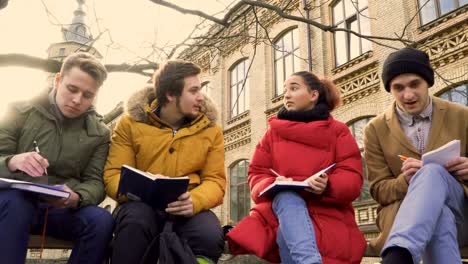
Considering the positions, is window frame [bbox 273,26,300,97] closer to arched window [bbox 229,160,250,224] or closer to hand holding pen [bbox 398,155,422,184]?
arched window [bbox 229,160,250,224]

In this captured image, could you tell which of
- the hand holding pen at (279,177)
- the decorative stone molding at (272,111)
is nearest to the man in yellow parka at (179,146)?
the hand holding pen at (279,177)

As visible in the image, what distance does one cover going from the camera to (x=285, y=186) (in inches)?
100

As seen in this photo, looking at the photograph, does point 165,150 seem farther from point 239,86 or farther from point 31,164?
point 239,86

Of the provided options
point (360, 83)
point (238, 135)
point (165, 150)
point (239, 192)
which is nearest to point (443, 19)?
point (360, 83)

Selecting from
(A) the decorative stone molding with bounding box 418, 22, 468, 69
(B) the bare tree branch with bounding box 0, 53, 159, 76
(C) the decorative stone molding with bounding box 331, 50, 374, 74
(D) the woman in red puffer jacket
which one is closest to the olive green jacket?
(D) the woman in red puffer jacket

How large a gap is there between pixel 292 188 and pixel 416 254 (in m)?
0.81

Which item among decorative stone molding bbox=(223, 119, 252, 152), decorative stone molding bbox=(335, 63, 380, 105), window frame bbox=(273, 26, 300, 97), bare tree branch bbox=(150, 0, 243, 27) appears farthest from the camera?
decorative stone molding bbox=(223, 119, 252, 152)

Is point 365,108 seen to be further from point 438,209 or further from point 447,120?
point 438,209

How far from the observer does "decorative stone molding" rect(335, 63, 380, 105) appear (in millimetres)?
9594

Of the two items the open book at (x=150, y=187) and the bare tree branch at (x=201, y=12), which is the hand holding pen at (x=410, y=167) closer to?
the open book at (x=150, y=187)

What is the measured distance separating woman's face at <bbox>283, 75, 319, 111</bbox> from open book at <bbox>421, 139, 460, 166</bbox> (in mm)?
965

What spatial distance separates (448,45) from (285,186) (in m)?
7.15

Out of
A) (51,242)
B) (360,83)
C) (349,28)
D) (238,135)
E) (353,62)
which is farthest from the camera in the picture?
(238,135)

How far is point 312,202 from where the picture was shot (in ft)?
8.88
